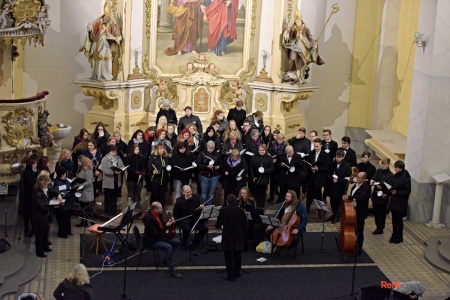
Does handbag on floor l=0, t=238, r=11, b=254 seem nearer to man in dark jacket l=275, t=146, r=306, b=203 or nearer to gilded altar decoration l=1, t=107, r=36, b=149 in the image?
gilded altar decoration l=1, t=107, r=36, b=149

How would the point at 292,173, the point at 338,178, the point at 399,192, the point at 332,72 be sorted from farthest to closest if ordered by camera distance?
the point at 332,72, the point at 292,173, the point at 338,178, the point at 399,192

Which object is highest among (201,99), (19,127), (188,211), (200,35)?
(200,35)

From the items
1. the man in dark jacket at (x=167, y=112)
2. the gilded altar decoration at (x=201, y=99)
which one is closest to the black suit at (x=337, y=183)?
the man in dark jacket at (x=167, y=112)

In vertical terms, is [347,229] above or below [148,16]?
below

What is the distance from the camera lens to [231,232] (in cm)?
1429

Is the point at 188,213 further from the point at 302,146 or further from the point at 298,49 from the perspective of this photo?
the point at 298,49

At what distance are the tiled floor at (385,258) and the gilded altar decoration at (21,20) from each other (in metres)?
3.47

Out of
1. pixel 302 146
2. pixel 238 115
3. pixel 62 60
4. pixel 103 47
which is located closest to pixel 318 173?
pixel 302 146

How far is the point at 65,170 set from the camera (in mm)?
15828

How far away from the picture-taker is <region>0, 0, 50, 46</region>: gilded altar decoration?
52.5 feet

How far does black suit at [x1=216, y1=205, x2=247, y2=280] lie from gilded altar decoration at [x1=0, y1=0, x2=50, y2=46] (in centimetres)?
498

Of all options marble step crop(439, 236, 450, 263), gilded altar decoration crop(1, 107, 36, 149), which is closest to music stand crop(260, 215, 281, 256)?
marble step crop(439, 236, 450, 263)

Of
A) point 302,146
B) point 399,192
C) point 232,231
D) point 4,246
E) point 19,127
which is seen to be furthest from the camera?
point 302,146

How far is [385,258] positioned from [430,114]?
10.8 feet
